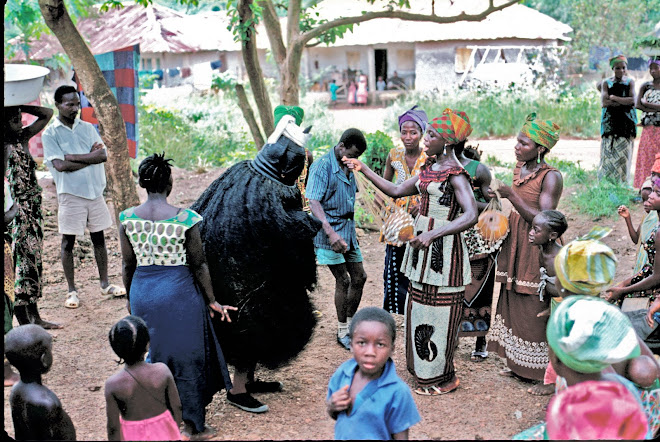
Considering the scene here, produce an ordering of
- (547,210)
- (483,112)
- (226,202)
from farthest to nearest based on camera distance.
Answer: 1. (483,112)
2. (547,210)
3. (226,202)

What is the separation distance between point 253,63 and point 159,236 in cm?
Answer: 571

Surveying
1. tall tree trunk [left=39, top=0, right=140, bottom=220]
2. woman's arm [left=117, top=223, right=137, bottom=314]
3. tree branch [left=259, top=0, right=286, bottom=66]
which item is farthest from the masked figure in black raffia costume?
tree branch [left=259, top=0, right=286, bottom=66]

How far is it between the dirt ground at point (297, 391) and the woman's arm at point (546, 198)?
1265 mm

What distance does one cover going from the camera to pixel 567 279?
3.11m

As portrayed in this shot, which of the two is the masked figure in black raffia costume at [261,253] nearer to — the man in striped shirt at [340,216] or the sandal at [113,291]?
the man in striped shirt at [340,216]

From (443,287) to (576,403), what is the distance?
7.41 feet

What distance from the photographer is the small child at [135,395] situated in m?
3.17

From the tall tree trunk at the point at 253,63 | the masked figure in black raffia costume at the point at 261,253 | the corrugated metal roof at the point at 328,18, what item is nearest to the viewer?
the masked figure in black raffia costume at the point at 261,253

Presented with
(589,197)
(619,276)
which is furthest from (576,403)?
(589,197)

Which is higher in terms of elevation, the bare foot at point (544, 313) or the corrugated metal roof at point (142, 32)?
the corrugated metal roof at point (142, 32)

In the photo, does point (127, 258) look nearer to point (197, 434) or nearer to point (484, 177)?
point (197, 434)

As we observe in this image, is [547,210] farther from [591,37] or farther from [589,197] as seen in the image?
[591,37]

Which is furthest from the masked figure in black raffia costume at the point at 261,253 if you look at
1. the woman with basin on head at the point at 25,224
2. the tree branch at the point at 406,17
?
the tree branch at the point at 406,17

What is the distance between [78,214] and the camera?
20.2 feet
